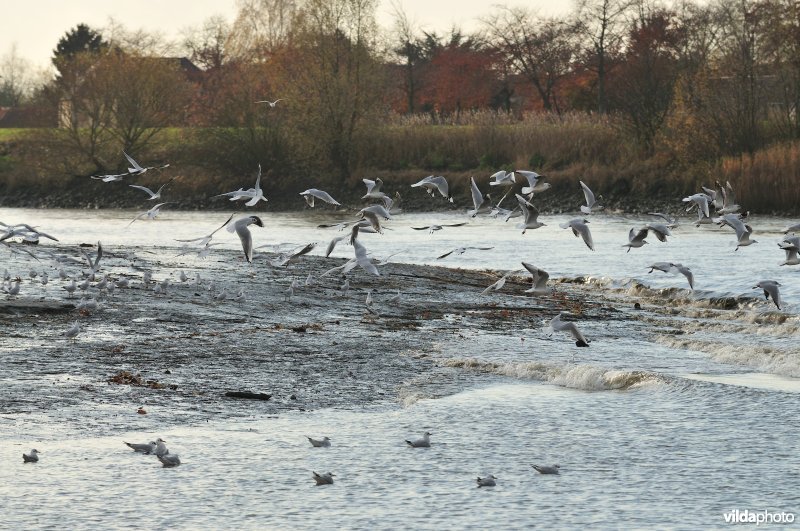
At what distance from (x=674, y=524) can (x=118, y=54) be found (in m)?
52.2

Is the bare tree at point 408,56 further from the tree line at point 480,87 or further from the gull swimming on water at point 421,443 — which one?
the gull swimming on water at point 421,443

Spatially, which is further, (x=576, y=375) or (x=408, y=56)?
(x=408, y=56)

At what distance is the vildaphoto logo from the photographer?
765 centimetres

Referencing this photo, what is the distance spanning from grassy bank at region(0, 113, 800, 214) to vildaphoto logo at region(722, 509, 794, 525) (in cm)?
3520

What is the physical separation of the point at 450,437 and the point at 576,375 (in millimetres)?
2798

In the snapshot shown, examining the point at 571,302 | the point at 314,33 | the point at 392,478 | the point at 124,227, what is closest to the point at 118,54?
the point at 314,33

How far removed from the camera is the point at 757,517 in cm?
773

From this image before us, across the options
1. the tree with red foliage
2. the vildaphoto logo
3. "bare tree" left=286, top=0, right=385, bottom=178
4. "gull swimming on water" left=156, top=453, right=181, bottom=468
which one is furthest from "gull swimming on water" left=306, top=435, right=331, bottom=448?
the tree with red foliage

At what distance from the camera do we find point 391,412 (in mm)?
10609

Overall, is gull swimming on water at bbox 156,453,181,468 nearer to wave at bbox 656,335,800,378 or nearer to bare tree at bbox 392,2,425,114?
wave at bbox 656,335,800,378

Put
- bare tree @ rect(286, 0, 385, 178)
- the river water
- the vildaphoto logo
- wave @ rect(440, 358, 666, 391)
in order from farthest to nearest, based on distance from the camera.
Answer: bare tree @ rect(286, 0, 385, 178) → wave @ rect(440, 358, 666, 391) → the river water → the vildaphoto logo

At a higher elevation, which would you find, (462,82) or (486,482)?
(462,82)

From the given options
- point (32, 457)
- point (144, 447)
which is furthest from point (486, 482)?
point (32, 457)

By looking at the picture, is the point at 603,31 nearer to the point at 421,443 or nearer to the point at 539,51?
the point at 539,51
